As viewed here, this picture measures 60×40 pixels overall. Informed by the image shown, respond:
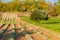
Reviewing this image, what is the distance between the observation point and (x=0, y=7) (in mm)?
104688

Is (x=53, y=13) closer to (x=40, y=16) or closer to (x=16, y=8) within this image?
(x=16, y=8)

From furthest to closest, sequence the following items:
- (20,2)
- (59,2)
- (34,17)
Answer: (20,2) < (34,17) < (59,2)

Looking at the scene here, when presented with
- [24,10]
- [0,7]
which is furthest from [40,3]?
[0,7]

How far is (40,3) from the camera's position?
82750mm

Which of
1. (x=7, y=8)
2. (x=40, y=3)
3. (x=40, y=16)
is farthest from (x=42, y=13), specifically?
(x=7, y=8)

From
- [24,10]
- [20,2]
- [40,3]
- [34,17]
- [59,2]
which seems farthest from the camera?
[20,2]

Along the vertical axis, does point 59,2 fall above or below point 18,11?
above

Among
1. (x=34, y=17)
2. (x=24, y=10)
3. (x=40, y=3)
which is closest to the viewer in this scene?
(x=34, y=17)

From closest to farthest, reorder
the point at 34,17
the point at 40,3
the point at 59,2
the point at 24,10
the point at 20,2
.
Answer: the point at 59,2, the point at 34,17, the point at 40,3, the point at 24,10, the point at 20,2

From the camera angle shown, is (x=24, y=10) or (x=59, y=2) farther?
(x=24, y=10)

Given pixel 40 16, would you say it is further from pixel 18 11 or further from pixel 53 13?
pixel 18 11

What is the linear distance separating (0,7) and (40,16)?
205 feet

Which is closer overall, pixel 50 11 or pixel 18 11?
pixel 50 11

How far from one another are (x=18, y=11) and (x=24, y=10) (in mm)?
3548
